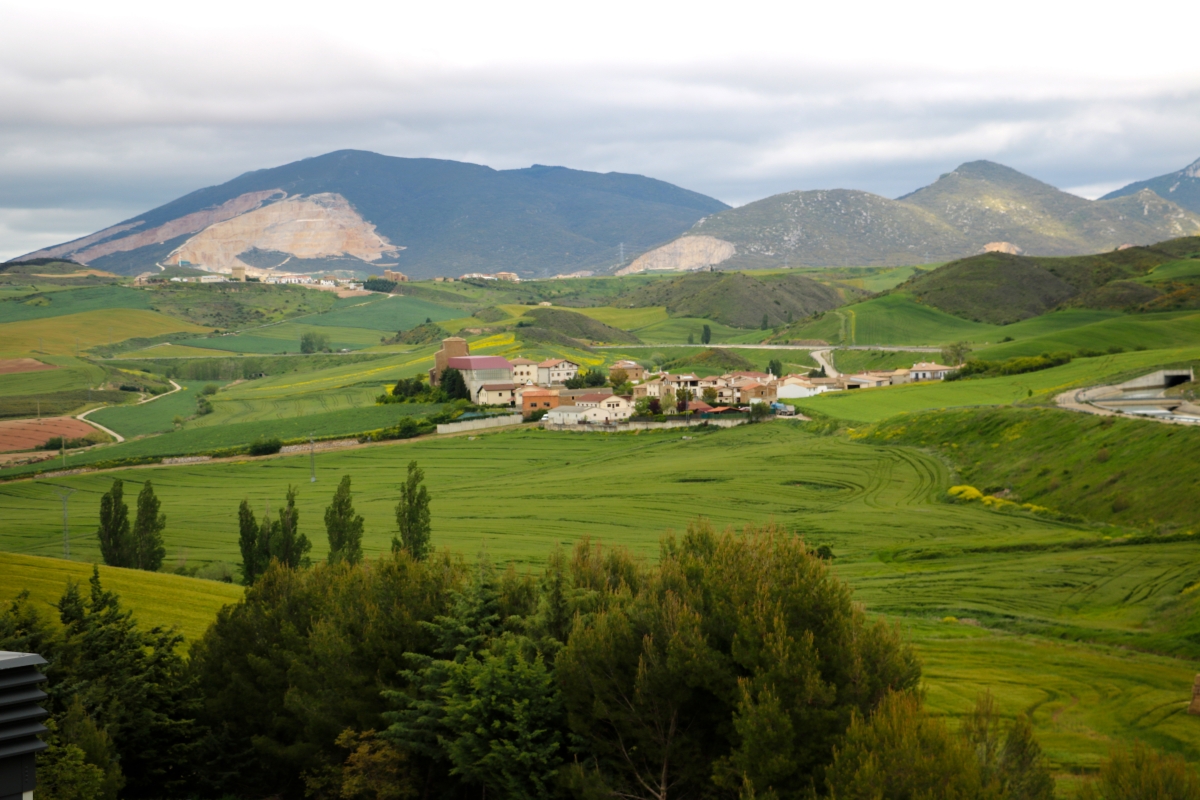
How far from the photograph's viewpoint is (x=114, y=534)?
5091 cm

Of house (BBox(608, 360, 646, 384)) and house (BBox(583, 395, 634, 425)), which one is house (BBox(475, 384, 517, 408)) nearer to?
house (BBox(583, 395, 634, 425))

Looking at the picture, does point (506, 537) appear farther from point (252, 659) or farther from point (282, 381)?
point (282, 381)

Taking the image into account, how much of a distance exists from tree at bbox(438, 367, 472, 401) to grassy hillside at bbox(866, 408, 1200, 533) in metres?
47.7

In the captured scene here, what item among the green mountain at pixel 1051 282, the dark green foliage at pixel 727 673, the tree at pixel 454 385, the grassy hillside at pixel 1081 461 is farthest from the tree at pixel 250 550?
the green mountain at pixel 1051 282

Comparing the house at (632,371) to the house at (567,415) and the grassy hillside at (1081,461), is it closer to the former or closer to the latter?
the house at (567,415)

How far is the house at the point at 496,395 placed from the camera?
100500 mm

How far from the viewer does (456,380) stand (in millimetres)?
104375

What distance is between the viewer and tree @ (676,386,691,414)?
313 feet

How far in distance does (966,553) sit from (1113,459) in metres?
13.0

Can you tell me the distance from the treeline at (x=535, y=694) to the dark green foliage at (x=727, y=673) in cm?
5

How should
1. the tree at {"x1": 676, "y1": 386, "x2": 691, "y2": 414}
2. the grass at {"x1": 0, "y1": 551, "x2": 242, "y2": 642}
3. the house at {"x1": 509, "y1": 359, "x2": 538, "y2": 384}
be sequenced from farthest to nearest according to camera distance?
1. the house at {"x1": 509, "y1": 359, "x2": 538, "y2": 384}
2. the tree at {"x1": 676, "y1": 386, "x2": 691, "y2": 414}
3. the grass at {"x1": 0, "y1": 551, "x2": 242, "y2": 642}

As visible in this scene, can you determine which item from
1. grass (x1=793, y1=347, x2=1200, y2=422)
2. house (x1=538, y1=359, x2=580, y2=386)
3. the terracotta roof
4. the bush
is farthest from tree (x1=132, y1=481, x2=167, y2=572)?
house (x1=538, y1=359, x2=580, y2=386)

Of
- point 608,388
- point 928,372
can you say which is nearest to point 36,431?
point 608,388

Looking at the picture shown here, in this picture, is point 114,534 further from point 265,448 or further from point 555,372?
point 555,372
